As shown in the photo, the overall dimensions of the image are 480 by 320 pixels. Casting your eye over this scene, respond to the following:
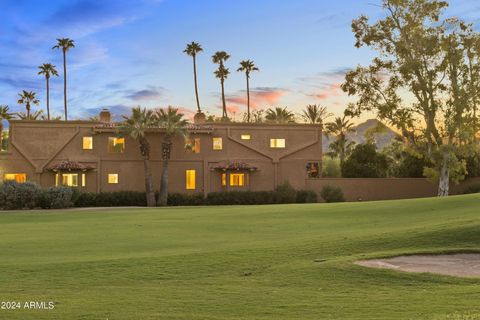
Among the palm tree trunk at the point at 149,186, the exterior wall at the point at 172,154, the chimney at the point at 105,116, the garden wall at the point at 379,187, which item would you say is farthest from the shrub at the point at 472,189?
the chimney at the point at 105,116

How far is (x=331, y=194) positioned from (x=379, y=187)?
218 inches

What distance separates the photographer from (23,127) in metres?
62.2

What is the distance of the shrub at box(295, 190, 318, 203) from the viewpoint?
2456 inches

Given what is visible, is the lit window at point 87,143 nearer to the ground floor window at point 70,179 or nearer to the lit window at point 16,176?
the ground floor window at point 70,179

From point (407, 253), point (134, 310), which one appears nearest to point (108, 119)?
point (407, 253)

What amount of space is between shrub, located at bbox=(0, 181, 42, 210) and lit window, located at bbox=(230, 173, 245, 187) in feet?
61.2

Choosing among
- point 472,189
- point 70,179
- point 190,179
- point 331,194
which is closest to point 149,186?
point 190,179

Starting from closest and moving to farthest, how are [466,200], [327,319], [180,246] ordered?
[327,319], [180,246], [466,200]

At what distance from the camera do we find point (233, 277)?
1432cm

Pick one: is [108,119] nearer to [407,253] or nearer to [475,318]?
[407,253]

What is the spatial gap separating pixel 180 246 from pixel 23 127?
45.3 metres

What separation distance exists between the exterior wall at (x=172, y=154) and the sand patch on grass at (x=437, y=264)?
48052 mm

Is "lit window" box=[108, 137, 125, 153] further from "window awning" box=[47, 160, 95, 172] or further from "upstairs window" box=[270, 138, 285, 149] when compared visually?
"upstairs window" box=[270, 138, 285, 149]

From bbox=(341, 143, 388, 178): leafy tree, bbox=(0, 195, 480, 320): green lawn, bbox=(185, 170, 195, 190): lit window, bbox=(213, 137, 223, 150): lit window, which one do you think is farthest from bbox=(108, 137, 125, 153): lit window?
bbox=(0, 195, 480, 320): green lawn
